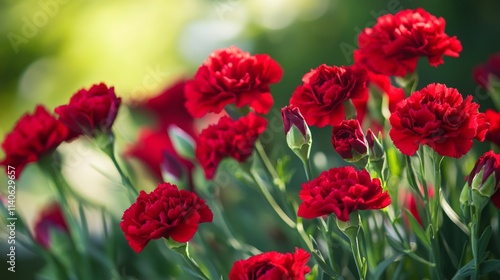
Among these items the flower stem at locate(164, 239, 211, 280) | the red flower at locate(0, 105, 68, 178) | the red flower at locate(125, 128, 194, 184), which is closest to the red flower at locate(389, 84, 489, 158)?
the flower stem at locate(164, 239, 211, 280)

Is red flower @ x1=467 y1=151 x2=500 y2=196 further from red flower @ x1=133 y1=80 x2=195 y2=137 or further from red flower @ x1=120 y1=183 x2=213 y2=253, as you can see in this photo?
red flower @ x1=133 y1=80 x2=195 y2=137

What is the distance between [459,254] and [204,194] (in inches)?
7.3

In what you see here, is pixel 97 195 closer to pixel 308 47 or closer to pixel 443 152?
pixel 308 47

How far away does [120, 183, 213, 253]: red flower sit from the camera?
1.11ft

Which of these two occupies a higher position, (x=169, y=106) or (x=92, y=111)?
(x=92, y=111)

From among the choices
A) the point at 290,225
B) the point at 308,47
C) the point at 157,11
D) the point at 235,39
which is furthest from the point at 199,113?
the point at 157,11

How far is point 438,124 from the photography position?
32cm

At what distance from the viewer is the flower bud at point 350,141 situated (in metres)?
0.35

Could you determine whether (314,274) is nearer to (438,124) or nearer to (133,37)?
(438,124)

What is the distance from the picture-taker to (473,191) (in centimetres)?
35

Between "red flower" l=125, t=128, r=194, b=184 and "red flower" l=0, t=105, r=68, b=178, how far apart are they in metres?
0.18

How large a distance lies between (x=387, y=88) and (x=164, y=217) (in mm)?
169

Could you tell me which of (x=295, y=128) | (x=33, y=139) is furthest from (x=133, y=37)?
(x=295, y=128)

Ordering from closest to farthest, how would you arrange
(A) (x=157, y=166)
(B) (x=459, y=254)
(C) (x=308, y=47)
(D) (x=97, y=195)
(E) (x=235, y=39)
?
(B) (x=459, y=254) → (A) (x=157, y=166) → (D) (x=97, y=195) → (C) (x=308, y=47) → (E) (x=235, y=39)
